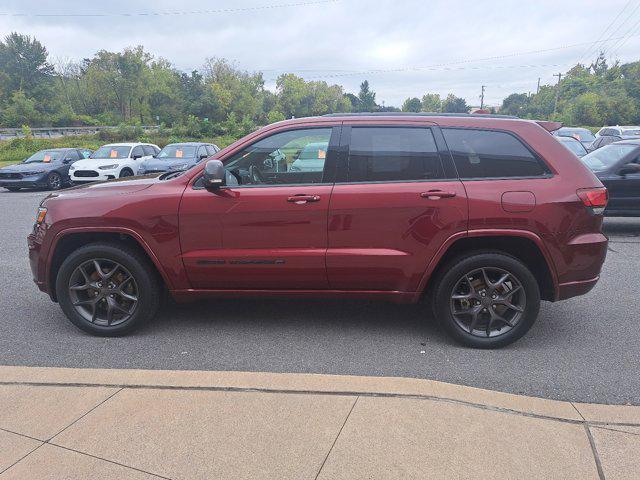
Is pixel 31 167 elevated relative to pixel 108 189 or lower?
lower

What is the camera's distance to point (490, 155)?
3939 millimetres

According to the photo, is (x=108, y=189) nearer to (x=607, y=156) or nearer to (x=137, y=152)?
(x=607, y=156)

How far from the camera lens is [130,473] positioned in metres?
2.46

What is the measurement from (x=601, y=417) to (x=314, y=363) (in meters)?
1.89

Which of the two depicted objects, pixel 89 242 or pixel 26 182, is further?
pixel 26 182

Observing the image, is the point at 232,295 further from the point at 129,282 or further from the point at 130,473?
the point at 130,473

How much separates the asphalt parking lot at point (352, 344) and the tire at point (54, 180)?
14.4 m

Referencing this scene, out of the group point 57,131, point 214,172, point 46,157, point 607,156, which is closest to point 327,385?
point 214,172

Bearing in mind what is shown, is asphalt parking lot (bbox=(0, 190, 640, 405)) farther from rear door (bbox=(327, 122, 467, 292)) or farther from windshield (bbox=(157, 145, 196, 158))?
windshield (bbox=(157, 145, 196, 158))

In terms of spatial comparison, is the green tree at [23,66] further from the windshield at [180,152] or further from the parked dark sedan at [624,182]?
the parked dark sedan at [624,182]

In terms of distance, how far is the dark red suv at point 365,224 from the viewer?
3830mm

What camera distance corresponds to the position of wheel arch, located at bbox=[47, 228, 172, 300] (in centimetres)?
409

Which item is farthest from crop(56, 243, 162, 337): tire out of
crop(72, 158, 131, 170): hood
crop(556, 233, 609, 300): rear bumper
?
crop(72, 158, 131, 170): hood

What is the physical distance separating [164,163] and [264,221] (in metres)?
13.1
